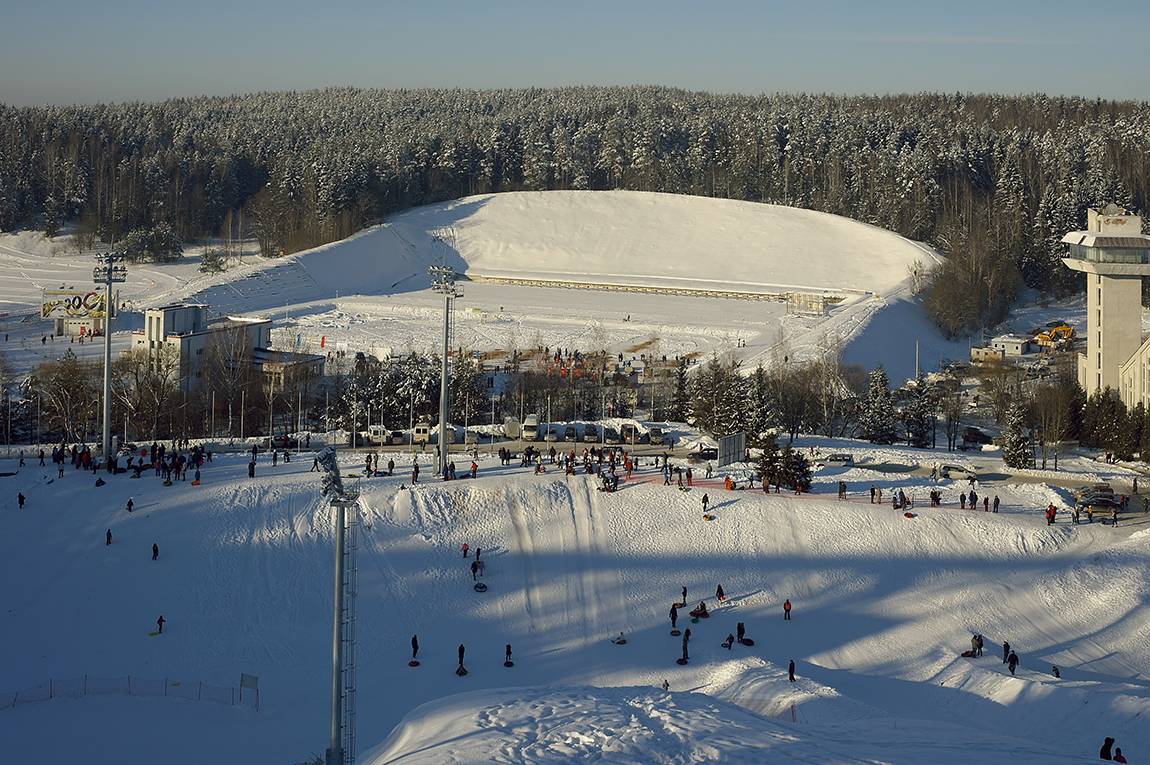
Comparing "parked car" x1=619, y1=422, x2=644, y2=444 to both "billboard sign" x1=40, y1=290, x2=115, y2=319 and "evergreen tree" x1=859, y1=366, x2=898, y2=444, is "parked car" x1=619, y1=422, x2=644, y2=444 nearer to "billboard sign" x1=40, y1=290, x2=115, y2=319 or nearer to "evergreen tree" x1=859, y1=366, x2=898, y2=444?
"evergreen tree" x1=859, y1=366, x2=898, y2=444

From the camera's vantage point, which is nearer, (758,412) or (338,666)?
(338,666)

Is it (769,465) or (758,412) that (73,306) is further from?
(769,465)

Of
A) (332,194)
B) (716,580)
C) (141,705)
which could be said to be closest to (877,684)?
(716,580)

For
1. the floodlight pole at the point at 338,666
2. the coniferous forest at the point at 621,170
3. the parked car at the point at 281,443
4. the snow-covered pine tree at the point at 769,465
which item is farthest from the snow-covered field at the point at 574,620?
the coniferous forest at the point at 621,170

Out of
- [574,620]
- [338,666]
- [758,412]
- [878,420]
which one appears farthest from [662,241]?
[338,666]

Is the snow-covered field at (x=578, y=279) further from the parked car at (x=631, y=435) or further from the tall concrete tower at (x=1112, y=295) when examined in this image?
the parked car at (x=631, y=435)
